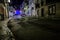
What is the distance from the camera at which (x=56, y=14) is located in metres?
20.2

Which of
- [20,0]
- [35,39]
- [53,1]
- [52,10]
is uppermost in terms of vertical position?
[20,0]

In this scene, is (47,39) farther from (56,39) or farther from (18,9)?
(18,9)

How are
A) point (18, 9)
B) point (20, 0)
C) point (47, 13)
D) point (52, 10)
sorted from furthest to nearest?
point (18, 9) < point (20, 0) < point (47, 13) < point (52, 10)

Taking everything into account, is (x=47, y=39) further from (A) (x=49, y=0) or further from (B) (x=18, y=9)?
(B) (x=18, y=9)

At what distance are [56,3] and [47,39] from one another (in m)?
15.6

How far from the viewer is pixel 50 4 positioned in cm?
2244

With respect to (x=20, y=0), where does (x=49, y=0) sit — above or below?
below

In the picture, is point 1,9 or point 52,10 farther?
point 1,9

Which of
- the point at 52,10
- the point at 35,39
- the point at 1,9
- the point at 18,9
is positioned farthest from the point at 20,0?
the point at 35,39

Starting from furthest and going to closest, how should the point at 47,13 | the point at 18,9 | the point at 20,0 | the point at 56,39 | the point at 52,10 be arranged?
the point at 18,9
the point at 20,0
the point at 47,13
the point at 52,10
the point at 56,39

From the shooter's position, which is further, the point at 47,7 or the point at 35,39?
the point at 47,7

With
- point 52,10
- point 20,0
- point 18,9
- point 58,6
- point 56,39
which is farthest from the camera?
point 18,9

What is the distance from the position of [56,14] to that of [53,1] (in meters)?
2.83

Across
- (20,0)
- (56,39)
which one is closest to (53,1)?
(56,39)
